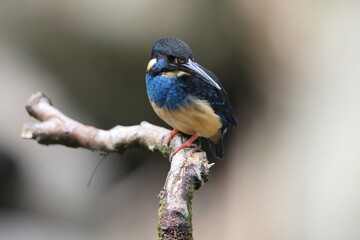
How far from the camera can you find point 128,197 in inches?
219

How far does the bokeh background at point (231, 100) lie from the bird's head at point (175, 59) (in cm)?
260

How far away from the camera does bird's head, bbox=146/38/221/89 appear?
2.25 metres

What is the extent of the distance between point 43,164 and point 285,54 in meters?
2.53

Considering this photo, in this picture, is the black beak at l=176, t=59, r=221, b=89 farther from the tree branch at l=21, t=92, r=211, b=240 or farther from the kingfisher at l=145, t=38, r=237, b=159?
the tree branch at l=21, t=92, r=211, b=240

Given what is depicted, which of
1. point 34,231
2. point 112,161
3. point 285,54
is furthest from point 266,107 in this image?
point 34,231

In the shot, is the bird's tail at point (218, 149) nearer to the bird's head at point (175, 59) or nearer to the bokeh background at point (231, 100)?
the bird's head at point (175, 59)

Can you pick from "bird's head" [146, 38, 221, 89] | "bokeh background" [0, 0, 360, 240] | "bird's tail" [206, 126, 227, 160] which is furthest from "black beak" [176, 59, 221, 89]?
"bokeh background" [0, 0, 360, 240]

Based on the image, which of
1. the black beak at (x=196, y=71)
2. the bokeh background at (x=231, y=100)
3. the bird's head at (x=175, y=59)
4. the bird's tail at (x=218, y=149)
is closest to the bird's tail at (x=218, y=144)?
the bird's tail at (x=218, y=149)

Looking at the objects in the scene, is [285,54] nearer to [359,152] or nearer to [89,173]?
[359,152]

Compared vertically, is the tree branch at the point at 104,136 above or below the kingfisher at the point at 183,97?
below

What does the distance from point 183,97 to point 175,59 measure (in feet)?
0.94

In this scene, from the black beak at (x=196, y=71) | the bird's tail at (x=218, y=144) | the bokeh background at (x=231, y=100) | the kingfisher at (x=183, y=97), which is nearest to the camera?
the black beak at (x=196, y=71)

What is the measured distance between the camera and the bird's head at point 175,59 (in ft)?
7.37

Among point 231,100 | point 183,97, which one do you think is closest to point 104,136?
point 183,97
